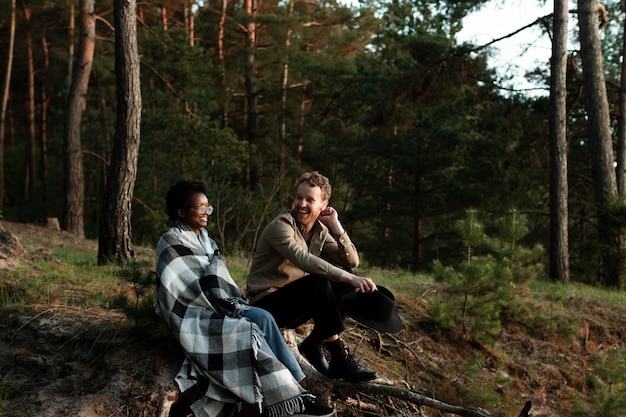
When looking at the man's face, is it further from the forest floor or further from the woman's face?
the forest floor

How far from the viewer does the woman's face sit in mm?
4137

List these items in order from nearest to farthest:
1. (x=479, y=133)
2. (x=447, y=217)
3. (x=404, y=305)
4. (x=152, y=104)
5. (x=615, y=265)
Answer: (x=404, y=305)
(x=615, y=265)
(x=479, y=133)
(x=152, y=104)
(x=447, y=217)

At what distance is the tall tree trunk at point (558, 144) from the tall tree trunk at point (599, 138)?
0.70m

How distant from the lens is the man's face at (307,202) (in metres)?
4.27

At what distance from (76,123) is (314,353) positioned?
11.9 metres

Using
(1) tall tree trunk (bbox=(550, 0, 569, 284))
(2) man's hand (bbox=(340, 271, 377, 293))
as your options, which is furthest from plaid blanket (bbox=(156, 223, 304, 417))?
(1) tall tree trunk (bbox=(550, 0, 569, 284))

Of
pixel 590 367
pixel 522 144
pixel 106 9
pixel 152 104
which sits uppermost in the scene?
pixel 106 9

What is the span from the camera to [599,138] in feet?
40.1

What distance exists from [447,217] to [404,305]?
16676 mm

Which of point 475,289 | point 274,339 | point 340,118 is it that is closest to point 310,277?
point 274,339

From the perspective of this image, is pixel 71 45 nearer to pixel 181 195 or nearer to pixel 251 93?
pixel 251 93

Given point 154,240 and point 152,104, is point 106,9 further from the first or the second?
point 154,240

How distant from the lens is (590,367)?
7.40 m

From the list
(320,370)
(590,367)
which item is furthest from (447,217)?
(320,370)
